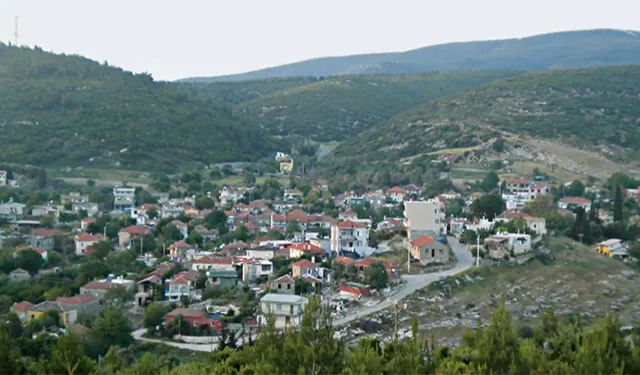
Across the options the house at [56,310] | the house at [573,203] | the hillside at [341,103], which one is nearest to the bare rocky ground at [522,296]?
the house at [56,310]

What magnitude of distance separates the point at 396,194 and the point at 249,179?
9120 mm

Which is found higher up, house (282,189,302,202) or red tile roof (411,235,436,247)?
red tile roof (411,235,436,247)

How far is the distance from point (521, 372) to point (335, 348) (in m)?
2.27

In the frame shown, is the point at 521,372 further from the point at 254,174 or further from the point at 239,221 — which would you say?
the point at 254,174

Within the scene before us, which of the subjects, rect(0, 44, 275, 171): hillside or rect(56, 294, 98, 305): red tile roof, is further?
rect(0, 44, 275, 171): hillside

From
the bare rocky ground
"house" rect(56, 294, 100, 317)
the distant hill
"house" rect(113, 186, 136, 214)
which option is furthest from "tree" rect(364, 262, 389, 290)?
the distant hill

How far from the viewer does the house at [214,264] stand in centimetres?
2559

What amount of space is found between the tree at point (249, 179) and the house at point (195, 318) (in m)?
24.9

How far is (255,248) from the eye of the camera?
91.8 feet

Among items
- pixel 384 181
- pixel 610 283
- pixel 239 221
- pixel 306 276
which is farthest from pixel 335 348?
pixel 384 181

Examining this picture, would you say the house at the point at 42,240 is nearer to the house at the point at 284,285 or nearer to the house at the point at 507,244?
the house at the point at 284,285

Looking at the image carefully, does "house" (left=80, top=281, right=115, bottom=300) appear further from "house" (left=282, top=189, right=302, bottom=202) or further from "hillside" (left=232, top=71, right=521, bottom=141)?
"hillside" (left=232, top=71, right=521, bottom=141)

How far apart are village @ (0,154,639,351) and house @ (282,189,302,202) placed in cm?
11

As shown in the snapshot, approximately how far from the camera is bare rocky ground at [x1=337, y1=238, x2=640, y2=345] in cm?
2117
